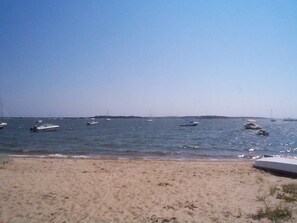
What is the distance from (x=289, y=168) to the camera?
14.6 metres

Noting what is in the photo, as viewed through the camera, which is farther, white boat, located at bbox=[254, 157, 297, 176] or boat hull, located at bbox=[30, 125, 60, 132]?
boat hull, located at bbox=[30, 125, 60, 132]

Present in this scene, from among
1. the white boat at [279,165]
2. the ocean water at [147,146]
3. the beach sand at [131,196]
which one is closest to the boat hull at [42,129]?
the ocean water at [147,146]

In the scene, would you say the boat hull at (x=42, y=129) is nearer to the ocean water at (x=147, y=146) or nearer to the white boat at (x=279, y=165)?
the ocean water at (x=147, y=146)

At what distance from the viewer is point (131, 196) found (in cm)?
994

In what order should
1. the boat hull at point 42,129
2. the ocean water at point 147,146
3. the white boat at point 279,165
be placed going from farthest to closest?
the boat hull at point 42,129 → the ocean water at point 147,146 → the white boat at point 279,165

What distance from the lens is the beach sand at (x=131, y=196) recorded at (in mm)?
7852

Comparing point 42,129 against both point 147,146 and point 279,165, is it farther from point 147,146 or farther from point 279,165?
point 279,165

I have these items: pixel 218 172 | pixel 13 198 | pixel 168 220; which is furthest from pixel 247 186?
pixel 13 198

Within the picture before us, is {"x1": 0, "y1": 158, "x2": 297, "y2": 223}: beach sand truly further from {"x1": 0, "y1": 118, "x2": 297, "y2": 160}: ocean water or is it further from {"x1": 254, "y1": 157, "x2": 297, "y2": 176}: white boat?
{"x1": 0, "y1": 118, "x2": 297, "y2": 160}: ocean water

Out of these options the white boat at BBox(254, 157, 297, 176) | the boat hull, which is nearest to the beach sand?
the white boat at BBox(254, 157, 297, 176)

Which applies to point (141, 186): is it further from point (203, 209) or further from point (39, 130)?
point (39, 130)

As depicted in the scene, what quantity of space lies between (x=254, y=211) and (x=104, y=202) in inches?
169

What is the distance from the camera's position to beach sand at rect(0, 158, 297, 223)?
7.85 m

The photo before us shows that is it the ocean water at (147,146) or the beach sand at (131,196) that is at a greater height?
the beach sand at (131,196)
